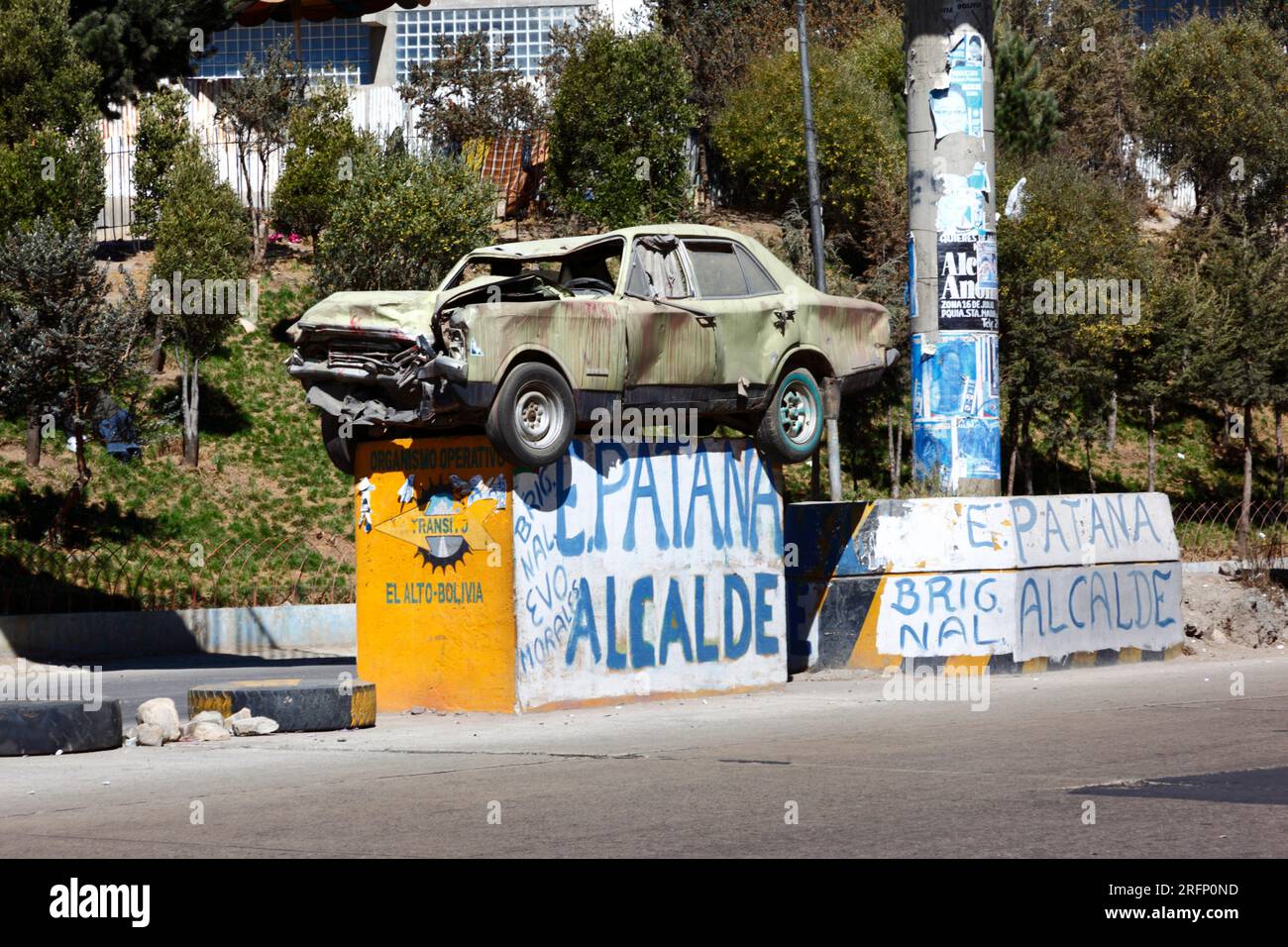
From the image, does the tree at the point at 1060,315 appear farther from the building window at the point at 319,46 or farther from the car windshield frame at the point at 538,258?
the building window at the point at 319,46

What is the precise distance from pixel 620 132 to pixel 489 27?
50.2ft

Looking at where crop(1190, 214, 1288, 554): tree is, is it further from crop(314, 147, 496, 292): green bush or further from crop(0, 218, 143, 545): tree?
crop(0, 218, 143, 545): tree

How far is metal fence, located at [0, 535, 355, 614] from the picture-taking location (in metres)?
24.9

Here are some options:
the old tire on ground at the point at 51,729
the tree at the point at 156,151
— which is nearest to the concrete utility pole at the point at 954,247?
the old tire on ground at the point at 51,729

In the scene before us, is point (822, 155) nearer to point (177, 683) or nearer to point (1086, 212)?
point (1086, 212)

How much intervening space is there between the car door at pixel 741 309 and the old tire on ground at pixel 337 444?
3.31 metres

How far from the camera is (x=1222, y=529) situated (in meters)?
38.3

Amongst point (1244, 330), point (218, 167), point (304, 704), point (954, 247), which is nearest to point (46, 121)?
point (218, 167)

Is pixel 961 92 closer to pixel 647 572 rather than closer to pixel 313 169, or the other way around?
pixel 647 572

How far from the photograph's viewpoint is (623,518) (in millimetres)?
13906

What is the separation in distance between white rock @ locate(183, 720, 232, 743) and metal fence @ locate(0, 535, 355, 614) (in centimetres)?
1184

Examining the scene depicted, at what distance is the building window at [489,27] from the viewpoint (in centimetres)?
5634

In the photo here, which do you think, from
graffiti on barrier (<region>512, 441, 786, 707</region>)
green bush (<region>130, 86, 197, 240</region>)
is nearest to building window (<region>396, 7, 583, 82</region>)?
green bush (<region>130, 86, 197, 240</region>)
